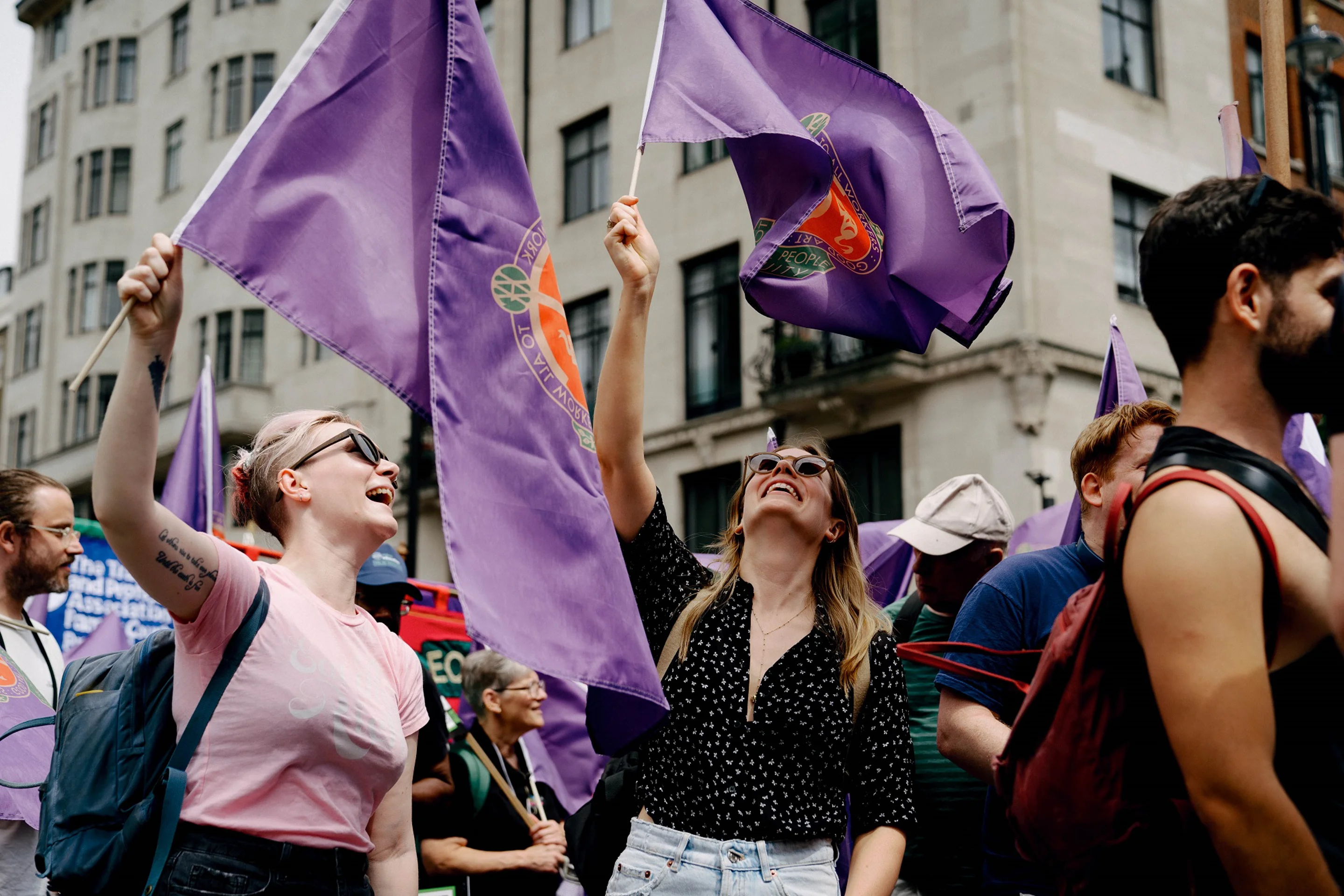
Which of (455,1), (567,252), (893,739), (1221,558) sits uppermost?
(567,252)

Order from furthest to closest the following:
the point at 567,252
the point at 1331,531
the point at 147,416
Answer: the point at 567,252 → the point at 147,416 → the point at 1331,531

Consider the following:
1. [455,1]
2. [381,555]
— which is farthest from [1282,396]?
[381,555]

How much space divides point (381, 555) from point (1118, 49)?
17.6 meters

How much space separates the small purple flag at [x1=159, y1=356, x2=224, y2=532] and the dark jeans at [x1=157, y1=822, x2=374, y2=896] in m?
6.65

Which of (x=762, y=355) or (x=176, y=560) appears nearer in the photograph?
(x=176, y=560)

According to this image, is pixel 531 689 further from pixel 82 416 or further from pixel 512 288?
pixel 82 416

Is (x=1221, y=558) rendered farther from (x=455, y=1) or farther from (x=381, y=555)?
(x=381, y=555)

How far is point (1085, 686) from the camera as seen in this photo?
92.0 inches

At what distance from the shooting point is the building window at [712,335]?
2141cm

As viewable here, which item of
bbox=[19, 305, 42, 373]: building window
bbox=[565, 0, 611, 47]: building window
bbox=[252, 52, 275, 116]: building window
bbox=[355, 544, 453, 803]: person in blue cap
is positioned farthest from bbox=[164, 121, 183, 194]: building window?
bbox=[355, 544, 453, 803]: person in blue cap

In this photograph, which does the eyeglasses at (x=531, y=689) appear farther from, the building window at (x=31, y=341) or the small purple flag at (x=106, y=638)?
the building window at (x=31, y=341)

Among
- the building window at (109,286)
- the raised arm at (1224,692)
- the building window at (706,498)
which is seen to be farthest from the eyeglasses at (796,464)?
the building window at (109,286)

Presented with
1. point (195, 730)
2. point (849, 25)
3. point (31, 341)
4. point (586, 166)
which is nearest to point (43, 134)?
point (31, 341)

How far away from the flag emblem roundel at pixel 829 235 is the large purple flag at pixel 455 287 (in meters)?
1.10
